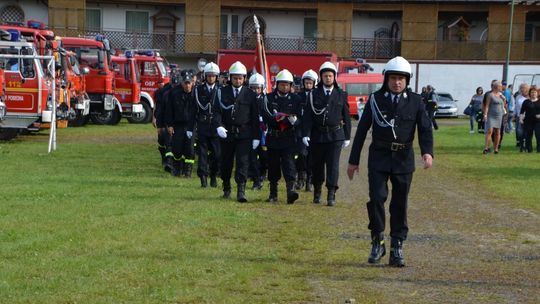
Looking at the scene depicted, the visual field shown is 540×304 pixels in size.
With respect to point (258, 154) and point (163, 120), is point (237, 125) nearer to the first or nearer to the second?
point (258, 154)

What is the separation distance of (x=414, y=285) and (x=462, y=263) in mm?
1440

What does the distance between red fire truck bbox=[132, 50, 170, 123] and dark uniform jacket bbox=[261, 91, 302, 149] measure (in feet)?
90.2

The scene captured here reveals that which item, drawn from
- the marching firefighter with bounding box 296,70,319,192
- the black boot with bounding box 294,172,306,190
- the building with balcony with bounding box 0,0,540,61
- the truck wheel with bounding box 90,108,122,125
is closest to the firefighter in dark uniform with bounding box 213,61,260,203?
the marching firefighter with bounding box 296,70,319,192

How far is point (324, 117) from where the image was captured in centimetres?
1633

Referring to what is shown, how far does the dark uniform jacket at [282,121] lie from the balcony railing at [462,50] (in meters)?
52.1

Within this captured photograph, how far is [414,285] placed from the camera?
31.9ft

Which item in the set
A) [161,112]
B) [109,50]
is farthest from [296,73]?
[161,112]

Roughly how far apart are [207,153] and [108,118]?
2427 centimetres

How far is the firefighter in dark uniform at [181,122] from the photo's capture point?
67.0ft

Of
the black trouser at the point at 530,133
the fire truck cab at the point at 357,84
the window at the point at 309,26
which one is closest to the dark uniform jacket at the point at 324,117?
the black trouser at the point at 530,133

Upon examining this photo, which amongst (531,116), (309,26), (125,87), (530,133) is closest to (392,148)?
(531,116)

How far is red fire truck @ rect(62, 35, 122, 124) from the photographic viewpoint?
1574 inches

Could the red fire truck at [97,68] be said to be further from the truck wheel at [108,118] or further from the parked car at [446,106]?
the parked car at [446,106]

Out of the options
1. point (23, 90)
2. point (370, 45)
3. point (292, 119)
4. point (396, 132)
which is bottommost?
point (23, 90)
